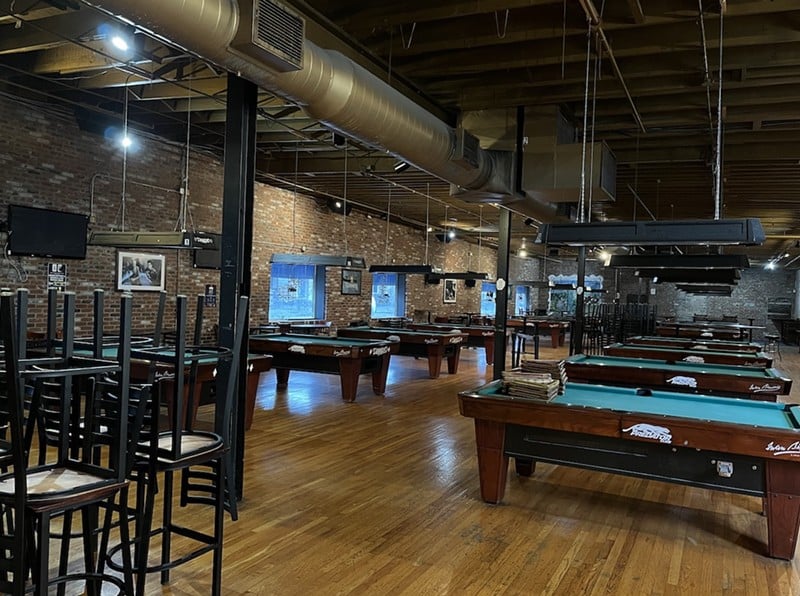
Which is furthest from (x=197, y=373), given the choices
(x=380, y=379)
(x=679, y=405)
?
(x=679, y=405)

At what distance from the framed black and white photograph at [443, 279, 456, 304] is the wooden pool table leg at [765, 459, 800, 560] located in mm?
15588

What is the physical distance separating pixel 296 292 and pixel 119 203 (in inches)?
202

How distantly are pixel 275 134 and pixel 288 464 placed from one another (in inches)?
197

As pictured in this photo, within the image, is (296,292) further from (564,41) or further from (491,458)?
(491,458)

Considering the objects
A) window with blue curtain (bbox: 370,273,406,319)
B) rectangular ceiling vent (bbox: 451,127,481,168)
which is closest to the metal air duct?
rectangular ceiling vent (bbox: 451,127,481,168)

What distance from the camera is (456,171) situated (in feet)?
19.2

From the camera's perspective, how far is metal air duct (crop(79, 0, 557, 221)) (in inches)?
109

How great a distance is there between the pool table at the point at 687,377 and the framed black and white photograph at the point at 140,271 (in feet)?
19.8

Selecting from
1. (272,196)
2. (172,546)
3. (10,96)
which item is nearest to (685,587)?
(172,546)

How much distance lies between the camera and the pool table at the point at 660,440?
3.52m

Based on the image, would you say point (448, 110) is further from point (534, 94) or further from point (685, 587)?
point (685, 587)

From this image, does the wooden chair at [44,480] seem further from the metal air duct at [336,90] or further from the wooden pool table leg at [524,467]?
the wooden pool table leg at [524,467]

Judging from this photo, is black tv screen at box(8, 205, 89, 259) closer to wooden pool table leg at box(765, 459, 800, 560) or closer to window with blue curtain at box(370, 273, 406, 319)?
wooden pool table leg at box(765, 459, 800, 560)

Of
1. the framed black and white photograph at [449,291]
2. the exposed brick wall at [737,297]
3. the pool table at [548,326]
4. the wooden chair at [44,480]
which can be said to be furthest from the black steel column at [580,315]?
the exposed brick wall at [737,297]
